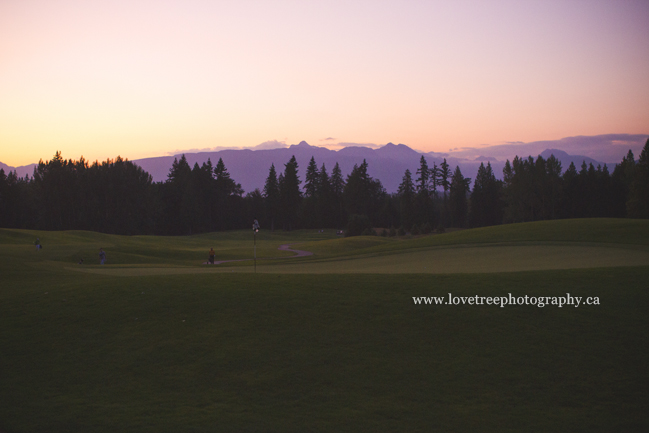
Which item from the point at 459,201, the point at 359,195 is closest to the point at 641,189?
the point at 459,201

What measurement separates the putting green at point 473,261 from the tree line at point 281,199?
47290mm

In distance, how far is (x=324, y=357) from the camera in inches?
375

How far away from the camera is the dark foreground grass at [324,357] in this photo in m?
7.56

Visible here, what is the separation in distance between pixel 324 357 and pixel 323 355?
3.3 inches

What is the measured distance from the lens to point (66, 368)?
935cm

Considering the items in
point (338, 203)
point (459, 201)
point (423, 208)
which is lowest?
point (423, 208)

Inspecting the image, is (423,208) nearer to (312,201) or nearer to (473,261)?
(312,201)

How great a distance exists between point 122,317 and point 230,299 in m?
2.99

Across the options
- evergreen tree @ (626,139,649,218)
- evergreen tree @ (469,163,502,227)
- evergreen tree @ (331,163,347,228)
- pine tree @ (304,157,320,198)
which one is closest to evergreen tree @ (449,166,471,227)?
evergreen tree @ (469,163,502,227)

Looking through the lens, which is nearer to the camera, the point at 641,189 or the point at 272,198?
the point at 641,189

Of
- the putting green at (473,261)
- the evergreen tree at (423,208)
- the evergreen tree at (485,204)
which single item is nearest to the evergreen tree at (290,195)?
the evergreen tree at (423,208)

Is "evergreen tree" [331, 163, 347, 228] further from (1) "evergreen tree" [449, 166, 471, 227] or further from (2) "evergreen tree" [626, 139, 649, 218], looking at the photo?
(2) "evergreen tree" [626, 139, 649, 218]

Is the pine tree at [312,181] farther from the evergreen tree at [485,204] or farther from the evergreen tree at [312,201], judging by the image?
the evergreen tree at [485,204]

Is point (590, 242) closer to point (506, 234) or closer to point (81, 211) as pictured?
point (506, 234)
